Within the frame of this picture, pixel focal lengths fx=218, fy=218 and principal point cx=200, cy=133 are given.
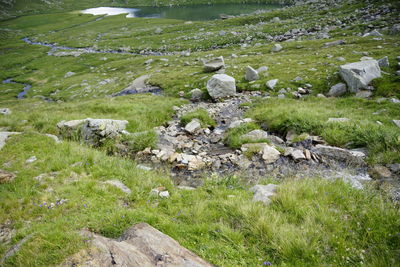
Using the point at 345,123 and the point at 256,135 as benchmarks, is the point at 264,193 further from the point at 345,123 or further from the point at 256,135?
the point at 345,123

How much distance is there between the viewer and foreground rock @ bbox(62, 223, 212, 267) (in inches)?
154

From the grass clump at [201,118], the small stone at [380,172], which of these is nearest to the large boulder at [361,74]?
the small stone at [380,172]

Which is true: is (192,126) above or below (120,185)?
below

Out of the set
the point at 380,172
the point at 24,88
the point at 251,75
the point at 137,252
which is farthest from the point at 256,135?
the point at 24,88

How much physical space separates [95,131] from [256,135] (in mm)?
8433

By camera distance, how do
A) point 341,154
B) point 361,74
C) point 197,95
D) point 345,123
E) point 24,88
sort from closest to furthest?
point 341,154 < point 345,123 < point 361,74 < point 197,95 < point 24,88

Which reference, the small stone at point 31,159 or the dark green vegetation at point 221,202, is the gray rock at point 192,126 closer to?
the dark green vegetation at point 221,202

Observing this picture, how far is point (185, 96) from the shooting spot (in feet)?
68.1

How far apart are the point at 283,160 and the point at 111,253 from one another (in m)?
7.42

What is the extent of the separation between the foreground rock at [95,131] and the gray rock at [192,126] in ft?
12.1

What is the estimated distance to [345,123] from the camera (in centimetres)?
1051

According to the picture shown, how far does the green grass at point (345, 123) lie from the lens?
852cm

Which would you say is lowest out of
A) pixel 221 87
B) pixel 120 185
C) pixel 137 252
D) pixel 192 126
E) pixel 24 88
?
pixel 24 88

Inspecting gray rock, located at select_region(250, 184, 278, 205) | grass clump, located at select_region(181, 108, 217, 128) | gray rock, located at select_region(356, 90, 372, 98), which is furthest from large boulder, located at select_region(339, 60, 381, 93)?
gray rock, located at select_region(250, 184, 278, 205)
